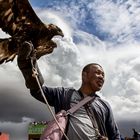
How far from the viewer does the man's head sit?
4.37 meters

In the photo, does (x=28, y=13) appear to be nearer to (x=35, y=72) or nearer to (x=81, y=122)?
(x=35, y=72)

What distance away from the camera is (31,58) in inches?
161

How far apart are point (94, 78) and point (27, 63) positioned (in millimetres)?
670

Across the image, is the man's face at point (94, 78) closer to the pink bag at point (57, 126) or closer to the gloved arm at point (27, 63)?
the pink bag at point (57, 126)

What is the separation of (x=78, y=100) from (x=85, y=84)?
0.64ft

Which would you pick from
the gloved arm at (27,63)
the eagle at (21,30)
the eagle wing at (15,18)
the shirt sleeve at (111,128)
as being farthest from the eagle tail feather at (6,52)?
the shirt sleeve at (111,128)

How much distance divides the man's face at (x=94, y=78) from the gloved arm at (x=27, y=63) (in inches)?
18.4

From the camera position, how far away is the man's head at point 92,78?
4.37 meters

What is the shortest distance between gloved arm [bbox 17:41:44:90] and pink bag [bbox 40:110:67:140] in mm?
320

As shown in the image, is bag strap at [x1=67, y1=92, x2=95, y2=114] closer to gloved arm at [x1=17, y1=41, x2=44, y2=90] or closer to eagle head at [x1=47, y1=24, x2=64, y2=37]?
gloved arm at [x1=17, y1=41, x2=44, y2=90]

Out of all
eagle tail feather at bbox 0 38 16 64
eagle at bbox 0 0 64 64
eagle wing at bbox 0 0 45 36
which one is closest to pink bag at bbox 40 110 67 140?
eagle at bbox 0 0 64 64

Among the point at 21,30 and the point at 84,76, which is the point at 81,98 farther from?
the point at 21,30

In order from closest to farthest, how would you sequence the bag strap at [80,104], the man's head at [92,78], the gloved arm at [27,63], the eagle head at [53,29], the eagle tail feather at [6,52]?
1. the gloved arm at [27,63]
2. the bag strap at [80,104]
3. the man's head at [92,78]
4. the eagle tail feather at [6,52]
5. the eagle head at [53,29]

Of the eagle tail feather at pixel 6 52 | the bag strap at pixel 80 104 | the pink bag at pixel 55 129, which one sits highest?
the eagle tail feather at pixel 6 52
